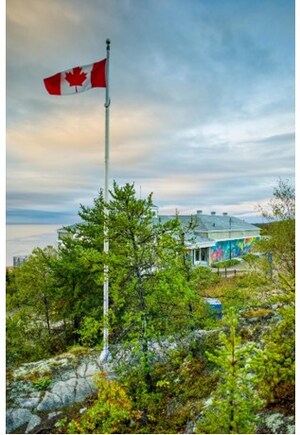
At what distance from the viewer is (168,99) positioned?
11.2 ft

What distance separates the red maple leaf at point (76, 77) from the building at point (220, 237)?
29.3 feet

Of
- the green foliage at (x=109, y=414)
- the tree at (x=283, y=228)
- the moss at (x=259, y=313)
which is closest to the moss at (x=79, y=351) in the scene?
the green foliage at (x=109, y=414)

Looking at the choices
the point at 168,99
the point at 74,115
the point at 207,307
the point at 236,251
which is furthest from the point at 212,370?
the point at 236,251

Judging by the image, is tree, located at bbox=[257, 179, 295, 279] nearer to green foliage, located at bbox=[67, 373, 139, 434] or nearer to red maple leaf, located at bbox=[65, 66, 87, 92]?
green foliage, located at bbox=[67, 373, 139, 434]

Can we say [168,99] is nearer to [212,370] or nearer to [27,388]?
[212,370]

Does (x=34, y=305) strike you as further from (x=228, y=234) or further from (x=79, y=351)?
(x=228, y=234)

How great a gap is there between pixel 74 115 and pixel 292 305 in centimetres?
287

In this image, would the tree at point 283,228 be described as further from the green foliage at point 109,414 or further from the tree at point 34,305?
the tree at point 34,305

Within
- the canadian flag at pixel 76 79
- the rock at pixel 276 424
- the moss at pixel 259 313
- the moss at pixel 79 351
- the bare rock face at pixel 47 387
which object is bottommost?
the bare rock face at pixel 47 387

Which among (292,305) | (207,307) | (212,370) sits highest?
(292,305)

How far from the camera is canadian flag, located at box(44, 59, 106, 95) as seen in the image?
3.42 m

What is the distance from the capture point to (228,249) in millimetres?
13852

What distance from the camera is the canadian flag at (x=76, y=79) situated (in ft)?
11.2
